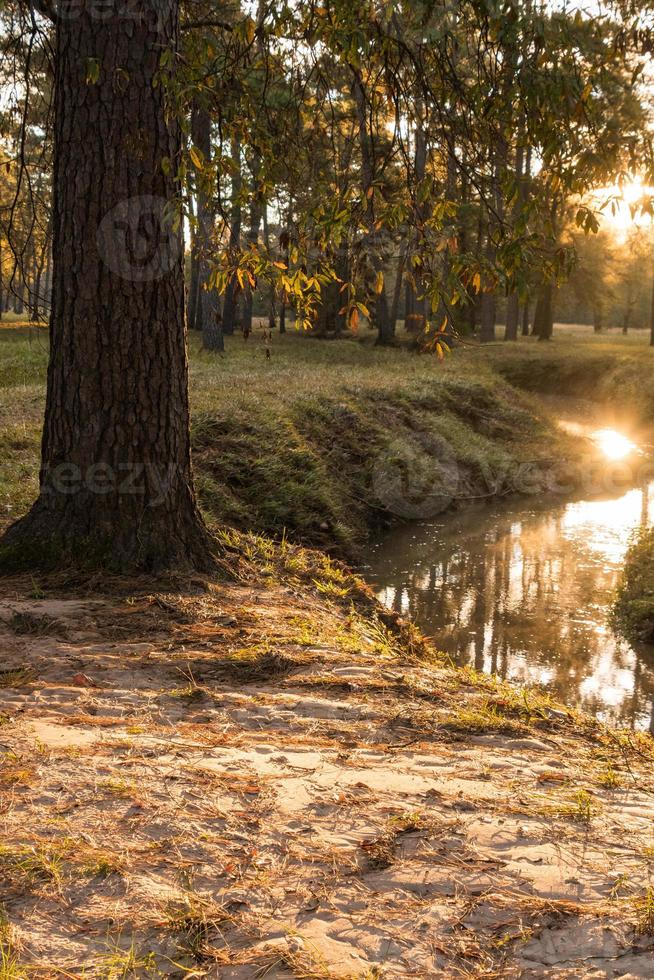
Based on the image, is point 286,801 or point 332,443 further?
point 332,443

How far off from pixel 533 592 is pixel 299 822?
6000 millimetres

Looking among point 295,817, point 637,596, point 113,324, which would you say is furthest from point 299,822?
point 637,596

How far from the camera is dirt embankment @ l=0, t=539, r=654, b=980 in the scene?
227cm

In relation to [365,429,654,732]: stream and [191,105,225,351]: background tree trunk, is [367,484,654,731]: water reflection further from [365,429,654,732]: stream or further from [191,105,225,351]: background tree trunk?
[191,105,225,351]: background tree trunk

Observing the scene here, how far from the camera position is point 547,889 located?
2.59 meters

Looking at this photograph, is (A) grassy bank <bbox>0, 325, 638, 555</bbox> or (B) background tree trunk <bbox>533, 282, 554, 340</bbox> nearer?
(A) grassy bank <bbox>0, 325, 638, 555</bbox>

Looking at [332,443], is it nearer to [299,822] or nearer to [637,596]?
[637,596]

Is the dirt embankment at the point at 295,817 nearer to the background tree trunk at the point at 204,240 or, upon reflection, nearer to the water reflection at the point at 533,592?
the water reflection at the point at 533,592

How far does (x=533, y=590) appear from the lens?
854 centimetres

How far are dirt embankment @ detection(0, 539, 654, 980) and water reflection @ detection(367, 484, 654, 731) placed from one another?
1646mm

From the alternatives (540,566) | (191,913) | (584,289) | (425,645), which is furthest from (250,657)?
(584,289)

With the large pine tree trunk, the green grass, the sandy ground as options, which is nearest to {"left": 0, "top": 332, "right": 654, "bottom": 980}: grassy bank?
the sandy ground

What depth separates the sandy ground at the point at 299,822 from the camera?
2.26 meters

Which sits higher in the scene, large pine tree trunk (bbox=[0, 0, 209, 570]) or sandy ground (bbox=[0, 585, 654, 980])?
large pine tree trunk (bbox=[0, 0, 209, 570])
